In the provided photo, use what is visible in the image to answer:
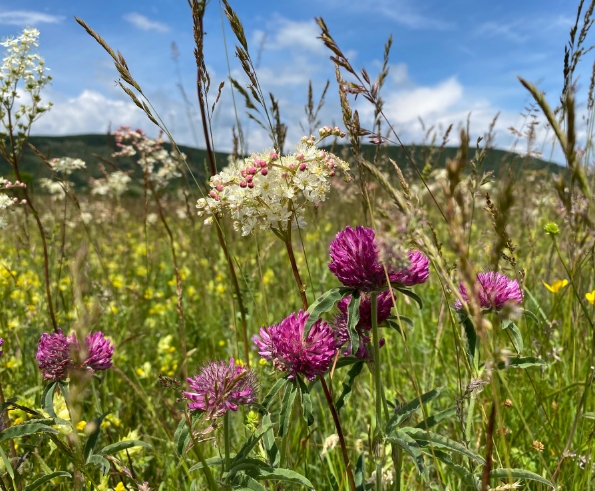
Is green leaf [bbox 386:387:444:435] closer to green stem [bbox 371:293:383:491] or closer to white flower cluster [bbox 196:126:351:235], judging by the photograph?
green stem [bbox 371:293:383:491]

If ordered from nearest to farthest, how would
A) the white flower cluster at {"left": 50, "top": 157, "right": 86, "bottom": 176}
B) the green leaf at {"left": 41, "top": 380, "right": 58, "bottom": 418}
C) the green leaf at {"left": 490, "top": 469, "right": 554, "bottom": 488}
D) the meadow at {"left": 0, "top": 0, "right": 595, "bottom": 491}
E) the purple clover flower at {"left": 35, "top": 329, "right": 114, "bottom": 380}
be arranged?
1. the meadow at {"left": 0, "top": 0, "right": 595, "bottom": 491}
2. the green leaf at {"left": 490, "top": 469, "right": 554, "bottom": 488}
3. the green leaf at {"left": 41, "top": 380, "right": 58, "bottom": 418}
4. the purple clover flower at {"left": 35, "top": 329, "right": 114, "bottom": 380}
5. the white flower cluster at {"left": 50, "top": 157, "right": 86, "bottom": 176}

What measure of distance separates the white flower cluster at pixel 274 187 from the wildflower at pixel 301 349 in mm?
279

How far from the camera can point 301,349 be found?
3.81 ft

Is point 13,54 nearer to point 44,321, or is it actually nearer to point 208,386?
point 44,321

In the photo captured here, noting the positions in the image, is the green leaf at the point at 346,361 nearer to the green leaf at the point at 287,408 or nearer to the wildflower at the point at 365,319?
the wildflower at the point at 365,319

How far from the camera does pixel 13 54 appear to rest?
213cm

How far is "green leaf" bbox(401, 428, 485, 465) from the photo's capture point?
1040 millimetres

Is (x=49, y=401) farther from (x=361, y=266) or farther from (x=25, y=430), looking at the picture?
(x=361, y=266)

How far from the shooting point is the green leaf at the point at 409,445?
1.02 m

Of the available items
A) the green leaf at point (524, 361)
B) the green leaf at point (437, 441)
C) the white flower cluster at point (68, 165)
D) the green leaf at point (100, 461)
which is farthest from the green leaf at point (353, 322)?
the white flower cluster at point (68, 165)

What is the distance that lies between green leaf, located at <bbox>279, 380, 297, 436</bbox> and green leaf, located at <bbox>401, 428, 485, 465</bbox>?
0.29 metres

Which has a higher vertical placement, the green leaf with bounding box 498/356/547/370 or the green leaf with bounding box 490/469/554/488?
the green leaf with bounding box 498/356/547/370

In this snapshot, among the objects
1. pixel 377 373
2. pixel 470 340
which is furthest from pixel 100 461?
pixel 470 340

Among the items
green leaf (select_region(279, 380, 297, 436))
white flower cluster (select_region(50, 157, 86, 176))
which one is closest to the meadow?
green leaf (select_region(279, 380, 297, 436))
